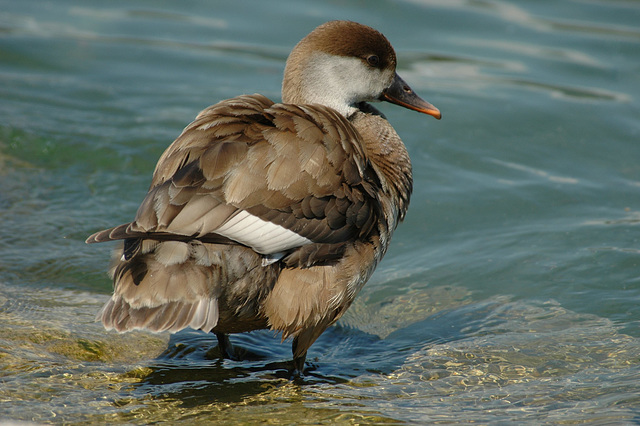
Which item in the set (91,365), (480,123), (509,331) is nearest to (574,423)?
(509,331)

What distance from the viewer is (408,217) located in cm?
689

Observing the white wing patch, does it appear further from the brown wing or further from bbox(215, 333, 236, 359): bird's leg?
bbox(215, 333, 236, 359): bird's leg

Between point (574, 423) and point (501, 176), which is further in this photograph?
point (501, 176)

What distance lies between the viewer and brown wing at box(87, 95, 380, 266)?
367 centimetres

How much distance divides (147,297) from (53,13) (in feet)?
28.1

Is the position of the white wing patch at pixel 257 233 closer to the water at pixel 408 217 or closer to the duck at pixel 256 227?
the duck at pixel 256 227

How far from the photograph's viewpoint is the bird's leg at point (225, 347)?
181 inches

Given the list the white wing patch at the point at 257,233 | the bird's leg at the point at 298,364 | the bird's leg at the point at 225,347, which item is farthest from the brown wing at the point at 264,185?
the bird's leg at the point at 225,347

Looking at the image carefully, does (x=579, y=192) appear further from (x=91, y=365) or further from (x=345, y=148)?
(x=91, y=365)

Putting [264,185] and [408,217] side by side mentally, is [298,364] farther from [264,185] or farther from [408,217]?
[408,217]

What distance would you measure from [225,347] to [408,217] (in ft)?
9.04

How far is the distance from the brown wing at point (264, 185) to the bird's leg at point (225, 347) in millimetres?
850

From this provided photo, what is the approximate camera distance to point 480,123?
8.34 meters

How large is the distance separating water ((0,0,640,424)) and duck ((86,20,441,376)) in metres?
0.45
